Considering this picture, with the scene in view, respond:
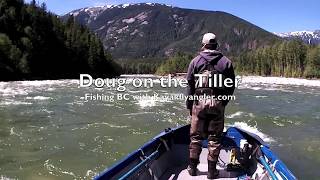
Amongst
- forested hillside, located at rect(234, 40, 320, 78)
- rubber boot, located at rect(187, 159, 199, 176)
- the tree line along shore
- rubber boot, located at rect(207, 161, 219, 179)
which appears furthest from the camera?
forested hillside, located at rect(234, 40, 320, 78)

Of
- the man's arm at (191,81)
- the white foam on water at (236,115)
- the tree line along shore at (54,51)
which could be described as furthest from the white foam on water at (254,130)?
the tree line along shore at (54,51)

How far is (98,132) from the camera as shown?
19.4 meters

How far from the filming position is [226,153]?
10.1m

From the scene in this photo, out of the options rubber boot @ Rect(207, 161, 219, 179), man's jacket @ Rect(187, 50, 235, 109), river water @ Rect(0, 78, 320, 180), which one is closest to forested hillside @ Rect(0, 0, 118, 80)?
river water @ Rect(0, 78, 320, 180)

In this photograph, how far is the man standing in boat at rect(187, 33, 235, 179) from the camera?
7.93 metres

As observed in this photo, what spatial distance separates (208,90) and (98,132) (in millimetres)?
12148

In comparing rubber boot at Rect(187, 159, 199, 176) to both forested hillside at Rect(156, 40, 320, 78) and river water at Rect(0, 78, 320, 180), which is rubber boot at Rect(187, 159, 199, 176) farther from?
forested hillside at Rect(156, 40, 320, 78)

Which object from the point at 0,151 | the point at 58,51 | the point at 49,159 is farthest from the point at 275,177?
the point at 58,51

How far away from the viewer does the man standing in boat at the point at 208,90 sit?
7.93 m

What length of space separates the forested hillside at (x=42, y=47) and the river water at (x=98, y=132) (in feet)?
159

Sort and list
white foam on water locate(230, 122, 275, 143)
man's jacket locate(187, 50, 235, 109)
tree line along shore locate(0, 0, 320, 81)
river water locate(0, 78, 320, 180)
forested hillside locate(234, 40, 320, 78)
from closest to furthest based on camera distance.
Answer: man's jacket locate(187, 50, 235, 109) < river water locate(0, 78, 320, 180) < white foam on water locate(230, 122, 275, 143) < tree line along shore locate(0, 0, 320, 81) < forested hillside locate(234, 40, 320, 78)

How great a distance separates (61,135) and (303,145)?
33.6 ft

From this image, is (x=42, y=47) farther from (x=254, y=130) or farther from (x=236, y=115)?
(x=254, y=130)

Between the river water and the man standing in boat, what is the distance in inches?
224
